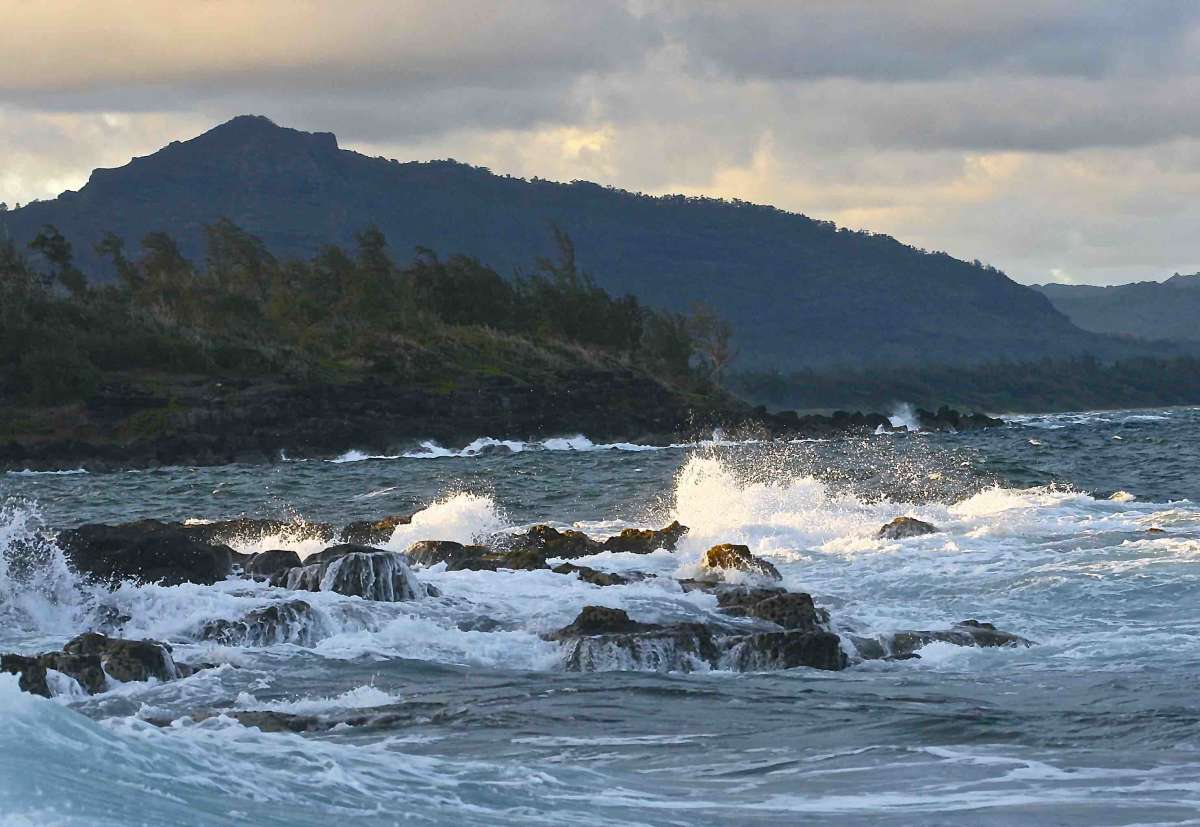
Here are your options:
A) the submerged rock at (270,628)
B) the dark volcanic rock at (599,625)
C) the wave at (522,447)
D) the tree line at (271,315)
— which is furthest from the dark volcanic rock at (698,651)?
the tree line at (271,315)

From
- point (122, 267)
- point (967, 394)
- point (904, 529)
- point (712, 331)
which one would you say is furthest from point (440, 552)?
point (967, 394)

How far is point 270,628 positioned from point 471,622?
2.73m

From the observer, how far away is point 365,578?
23.2m

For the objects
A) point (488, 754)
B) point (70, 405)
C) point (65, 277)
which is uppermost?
point (65, 277)

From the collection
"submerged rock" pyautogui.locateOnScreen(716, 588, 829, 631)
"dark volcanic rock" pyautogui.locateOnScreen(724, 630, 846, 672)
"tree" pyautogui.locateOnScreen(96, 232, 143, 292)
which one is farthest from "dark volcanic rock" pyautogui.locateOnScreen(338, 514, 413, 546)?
"tree" pyautogui.locateOnScreen(96, 232, 143, 292)

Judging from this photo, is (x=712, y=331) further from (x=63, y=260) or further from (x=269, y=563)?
(x=269, y=563)

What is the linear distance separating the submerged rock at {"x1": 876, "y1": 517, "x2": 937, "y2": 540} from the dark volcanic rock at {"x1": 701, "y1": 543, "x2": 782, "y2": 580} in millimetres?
5720

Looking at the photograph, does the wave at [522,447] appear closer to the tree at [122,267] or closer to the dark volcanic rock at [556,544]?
the tree at [122,267]

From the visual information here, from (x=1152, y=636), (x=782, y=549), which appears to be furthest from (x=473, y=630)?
(x=782, y=549)

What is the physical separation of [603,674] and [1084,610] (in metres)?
8.27

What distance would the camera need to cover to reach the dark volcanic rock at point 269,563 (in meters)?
25.4

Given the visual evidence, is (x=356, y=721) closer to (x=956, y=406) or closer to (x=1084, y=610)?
(x=1084, y=610)

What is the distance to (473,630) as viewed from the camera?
21.5m

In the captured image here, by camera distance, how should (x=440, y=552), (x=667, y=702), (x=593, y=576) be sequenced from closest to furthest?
(x=667, y=702)
(x=593, y=576)
(x=440, y=552)
